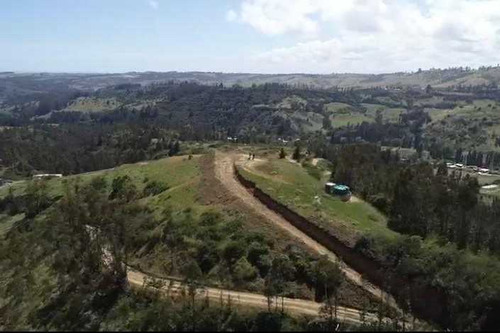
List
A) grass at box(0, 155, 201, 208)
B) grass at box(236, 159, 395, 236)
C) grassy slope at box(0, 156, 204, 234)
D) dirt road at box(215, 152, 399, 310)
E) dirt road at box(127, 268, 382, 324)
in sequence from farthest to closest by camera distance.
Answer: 1. grass at box(0, 155, 201, 208)
2. grassy slope at box(0, 156, 204, 234)
3. grass at box(236, 159, 395, 236)
4. dirt road at box(215, 152, 399, 310)
5. dirt road at box(127, 268, 382, 324)

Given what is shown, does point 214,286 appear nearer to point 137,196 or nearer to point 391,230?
point 391,230

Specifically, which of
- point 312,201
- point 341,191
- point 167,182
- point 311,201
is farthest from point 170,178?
point 312,201

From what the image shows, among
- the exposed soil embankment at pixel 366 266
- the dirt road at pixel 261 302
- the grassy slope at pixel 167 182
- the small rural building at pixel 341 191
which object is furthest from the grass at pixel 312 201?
the dirt road at pixel 261 302

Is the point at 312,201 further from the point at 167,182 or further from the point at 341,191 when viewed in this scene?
the point at 167,182

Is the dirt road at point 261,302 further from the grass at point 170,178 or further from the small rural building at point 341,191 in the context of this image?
the small rural building at point 341,191

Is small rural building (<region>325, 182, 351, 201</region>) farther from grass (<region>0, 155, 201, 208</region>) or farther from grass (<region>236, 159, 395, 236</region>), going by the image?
grass (<region>0, 155, 201, 208</region>)

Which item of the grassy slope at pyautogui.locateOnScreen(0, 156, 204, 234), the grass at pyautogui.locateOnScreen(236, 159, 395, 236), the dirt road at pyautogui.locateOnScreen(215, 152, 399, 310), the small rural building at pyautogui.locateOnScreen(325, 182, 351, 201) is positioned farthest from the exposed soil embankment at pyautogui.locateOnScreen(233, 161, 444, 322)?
the grassy slope at pyautogui.locateOnScreen(0, 156, 204, 234)
